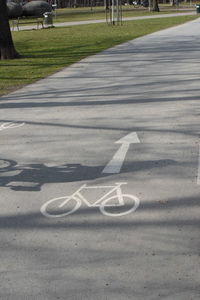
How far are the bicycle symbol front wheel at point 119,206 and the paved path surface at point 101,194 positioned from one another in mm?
10

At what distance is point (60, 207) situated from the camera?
6105 millimetres

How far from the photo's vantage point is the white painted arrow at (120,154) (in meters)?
7.39

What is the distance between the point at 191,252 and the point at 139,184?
1949 millimetres

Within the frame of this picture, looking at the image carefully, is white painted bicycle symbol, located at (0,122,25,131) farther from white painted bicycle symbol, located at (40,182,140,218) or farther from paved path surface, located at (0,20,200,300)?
white painted bicycle symbol, located at (40,182,140,218)

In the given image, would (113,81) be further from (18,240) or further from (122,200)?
(18,240)

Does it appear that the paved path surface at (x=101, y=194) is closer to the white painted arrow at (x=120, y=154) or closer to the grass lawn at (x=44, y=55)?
the white painted arrow at (x=120, y=154)

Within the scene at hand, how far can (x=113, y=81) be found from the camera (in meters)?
15.4

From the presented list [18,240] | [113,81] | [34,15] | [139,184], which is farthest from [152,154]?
[34,15]

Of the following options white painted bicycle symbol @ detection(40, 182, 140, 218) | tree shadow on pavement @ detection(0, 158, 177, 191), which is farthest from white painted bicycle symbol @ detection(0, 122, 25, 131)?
white painted bicycle symbol @ detection(40, 182, 140, 218)

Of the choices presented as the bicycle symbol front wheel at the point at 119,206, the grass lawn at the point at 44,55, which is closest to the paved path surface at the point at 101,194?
the bicycle symbol front wheel at the point at 119,206

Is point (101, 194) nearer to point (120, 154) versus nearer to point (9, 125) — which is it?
point (120, 154)

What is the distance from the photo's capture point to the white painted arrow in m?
7.39

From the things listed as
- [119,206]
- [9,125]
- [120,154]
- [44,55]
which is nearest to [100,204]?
[119,206]

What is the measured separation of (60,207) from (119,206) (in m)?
0.59
